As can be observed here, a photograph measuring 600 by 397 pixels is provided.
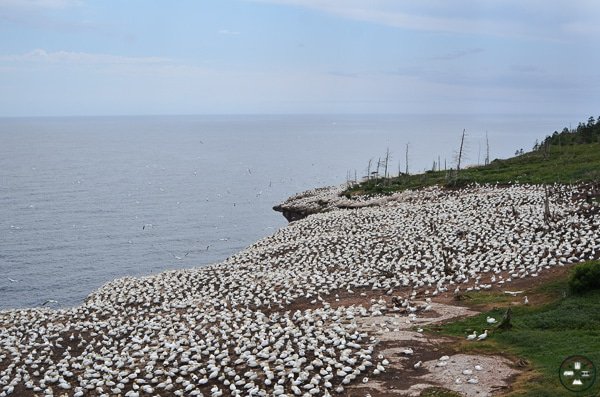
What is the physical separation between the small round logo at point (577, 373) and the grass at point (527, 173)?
28.9 metres

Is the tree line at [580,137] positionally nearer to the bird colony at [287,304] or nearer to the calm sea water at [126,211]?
the bird colony at [287,304]

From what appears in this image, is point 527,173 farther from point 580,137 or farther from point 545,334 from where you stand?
point 545,334

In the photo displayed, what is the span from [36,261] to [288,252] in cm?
2377

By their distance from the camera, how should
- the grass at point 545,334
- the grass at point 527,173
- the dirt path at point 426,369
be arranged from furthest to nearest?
1. the grass at point 527,173
2. the dirt path at point 426,369
3. the grass at point 545,334

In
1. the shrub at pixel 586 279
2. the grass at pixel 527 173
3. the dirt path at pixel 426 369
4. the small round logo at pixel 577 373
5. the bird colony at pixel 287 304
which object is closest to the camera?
the small round logo at pixel 577 373

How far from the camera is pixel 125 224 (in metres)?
64.3

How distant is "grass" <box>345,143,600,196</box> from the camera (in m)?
44.1

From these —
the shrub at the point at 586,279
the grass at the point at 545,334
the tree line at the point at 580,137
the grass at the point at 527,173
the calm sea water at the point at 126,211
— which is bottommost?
the calm sea water at the point at 126,211

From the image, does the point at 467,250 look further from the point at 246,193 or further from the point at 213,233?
the point at 246,193

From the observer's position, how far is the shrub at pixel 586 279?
18500mm

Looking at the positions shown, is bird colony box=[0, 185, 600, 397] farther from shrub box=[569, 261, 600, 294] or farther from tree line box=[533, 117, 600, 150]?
tree line box=[533, 117, 600, 150]

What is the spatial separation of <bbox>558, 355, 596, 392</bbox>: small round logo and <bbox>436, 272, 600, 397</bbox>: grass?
0.14 metres

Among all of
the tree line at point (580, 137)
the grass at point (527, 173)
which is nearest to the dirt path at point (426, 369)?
the grass at point (527, 173)

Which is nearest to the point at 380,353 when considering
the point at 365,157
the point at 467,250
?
the point at 467,250
